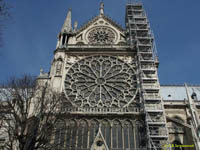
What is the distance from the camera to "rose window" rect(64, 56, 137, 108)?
62.1 ft

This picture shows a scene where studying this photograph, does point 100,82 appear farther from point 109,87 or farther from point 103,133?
point 103,133

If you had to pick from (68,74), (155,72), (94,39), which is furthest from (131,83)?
(94,39)

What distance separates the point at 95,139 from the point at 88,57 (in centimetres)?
931

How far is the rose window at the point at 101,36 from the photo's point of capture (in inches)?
979

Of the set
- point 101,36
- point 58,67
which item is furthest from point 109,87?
point 101,36

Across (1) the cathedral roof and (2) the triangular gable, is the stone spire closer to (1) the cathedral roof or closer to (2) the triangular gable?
(1) the cathedral roof

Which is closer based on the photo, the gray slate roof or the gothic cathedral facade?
the gothic cathedral facade

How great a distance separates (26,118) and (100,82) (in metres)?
8.93

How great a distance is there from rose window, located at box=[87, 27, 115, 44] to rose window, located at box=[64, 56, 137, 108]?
310cm

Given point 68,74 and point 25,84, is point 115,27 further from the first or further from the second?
point 25,84

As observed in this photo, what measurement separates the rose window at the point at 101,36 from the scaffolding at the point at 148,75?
193 cm

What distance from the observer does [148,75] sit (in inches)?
827

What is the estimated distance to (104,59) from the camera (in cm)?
2220

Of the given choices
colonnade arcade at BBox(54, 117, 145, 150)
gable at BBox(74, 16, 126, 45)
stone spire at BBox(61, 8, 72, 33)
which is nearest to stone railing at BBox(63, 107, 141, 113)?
colonnade arcade at BBox(54, 117, 145, 150)
